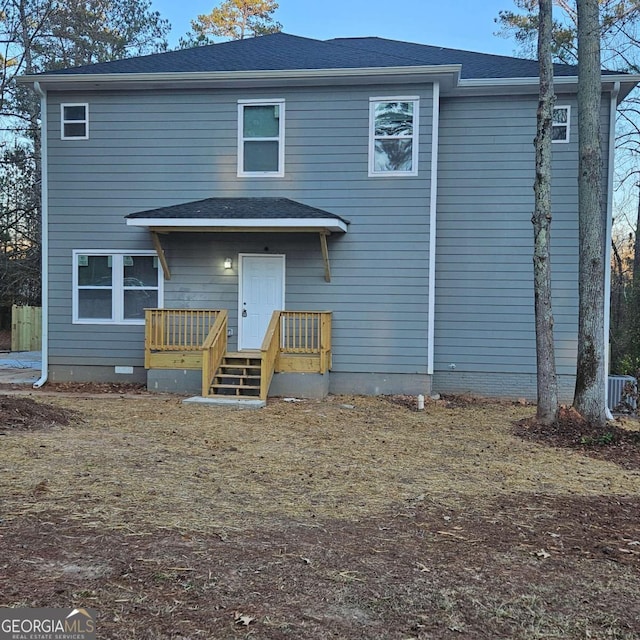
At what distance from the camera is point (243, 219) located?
9422 millimetres

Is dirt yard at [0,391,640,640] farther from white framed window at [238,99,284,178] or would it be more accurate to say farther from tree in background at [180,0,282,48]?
tree in background at [180,0,282,48]

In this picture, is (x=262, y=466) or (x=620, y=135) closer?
(x=262, y=466)

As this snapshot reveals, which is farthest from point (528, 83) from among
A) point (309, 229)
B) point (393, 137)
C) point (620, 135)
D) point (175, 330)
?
point (620, 135)

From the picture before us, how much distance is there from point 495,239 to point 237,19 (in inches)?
778

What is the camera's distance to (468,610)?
2.77m

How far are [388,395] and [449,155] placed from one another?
4292 mm

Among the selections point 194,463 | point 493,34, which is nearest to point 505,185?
point 194,463

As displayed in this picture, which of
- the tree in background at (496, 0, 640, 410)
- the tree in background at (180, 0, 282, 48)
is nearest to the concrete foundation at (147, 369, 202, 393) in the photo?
the tree in background at (496, 0, 640, 410)

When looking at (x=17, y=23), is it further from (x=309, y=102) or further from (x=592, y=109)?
(x=592, y=109)

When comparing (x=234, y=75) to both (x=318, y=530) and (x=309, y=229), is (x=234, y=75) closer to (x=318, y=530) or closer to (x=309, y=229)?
(x=309, y=229)

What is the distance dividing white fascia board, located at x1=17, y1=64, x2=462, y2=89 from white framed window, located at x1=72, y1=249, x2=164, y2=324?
289cm

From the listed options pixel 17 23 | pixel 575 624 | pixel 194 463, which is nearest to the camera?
pixel 575 624

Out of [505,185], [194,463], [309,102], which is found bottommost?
[194,463]

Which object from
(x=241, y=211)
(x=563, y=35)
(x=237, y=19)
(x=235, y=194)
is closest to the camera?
(x=241, y=211)
